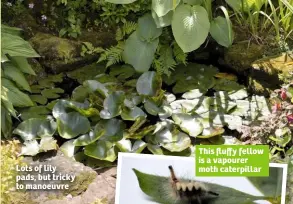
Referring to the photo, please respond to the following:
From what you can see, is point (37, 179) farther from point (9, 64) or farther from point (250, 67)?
point (250, 67)

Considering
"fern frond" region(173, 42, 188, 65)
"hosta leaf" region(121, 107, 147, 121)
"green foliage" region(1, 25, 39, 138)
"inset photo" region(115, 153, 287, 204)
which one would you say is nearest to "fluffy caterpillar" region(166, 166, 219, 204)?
"inset photo" region(115, 153, 287, 204)

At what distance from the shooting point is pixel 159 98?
12.0 feet

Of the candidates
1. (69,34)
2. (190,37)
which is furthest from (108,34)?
(190,37)

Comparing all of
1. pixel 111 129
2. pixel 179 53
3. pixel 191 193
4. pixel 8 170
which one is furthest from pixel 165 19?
pixel 8 170

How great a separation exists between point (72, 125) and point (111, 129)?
8.8 inches

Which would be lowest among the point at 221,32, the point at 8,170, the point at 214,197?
the point at 214,197

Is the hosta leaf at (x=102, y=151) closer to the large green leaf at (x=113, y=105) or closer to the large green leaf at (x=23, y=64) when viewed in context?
the large green leaf at (x=113, y=105)

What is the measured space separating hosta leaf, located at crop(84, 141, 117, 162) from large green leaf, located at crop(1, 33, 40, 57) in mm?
744

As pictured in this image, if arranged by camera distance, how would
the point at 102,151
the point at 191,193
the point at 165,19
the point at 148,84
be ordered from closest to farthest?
the point at 191,193 < the point at 102,151 < the point at 148,84 < the point at 165,19

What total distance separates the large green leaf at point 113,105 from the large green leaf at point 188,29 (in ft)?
1.77

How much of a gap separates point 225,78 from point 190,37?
411mm

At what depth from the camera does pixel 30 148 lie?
133 inches

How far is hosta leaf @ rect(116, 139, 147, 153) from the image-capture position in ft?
10.9

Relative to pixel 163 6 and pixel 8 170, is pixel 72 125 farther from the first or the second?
pixel 163 6
